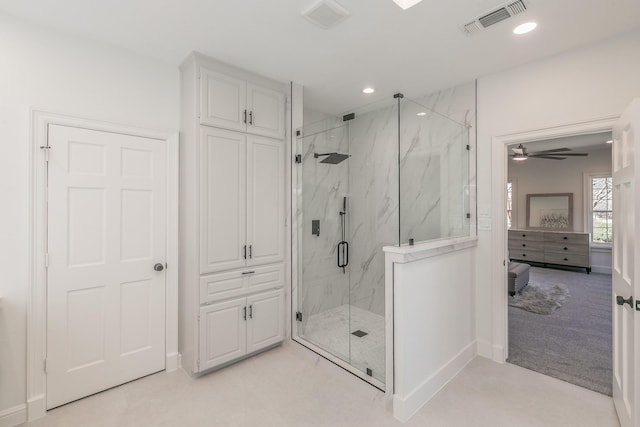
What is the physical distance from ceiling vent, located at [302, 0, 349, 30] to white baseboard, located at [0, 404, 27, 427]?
3.22 meters

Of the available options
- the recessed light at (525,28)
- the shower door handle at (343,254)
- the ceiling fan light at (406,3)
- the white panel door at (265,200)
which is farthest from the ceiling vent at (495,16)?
the shower door handle at (343,254)

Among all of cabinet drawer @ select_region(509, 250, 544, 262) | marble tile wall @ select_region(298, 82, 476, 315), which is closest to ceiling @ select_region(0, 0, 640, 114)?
marble tile wall @ select_region(298, 82, 476, 315)

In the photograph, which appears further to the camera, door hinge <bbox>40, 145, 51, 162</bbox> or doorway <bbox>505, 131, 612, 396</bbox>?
doorway <bbox>505, 131, 612, 396</bbox>

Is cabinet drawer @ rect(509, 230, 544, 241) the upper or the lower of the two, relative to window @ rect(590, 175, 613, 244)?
lower

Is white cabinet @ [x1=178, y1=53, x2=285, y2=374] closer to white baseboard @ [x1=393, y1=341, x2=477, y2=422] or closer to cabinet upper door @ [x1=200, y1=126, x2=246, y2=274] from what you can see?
cabinet upper door @ [x1=200, y1=126, x2=246, y2=274]

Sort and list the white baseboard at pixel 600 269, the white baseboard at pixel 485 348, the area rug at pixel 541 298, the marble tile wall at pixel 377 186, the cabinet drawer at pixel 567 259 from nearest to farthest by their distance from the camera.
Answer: the marble tile wall at pixel 377 186, the white baseboard at pixel 485 348, the area rug at pixel 541 298, the white baseboard at pixel 600 269, the cabinet drawer at pixel 567 259

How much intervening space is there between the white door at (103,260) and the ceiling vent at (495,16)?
2.59 m

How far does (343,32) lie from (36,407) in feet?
11.1

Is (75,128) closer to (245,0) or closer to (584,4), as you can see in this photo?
(245,0)

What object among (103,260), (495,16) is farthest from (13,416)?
(495,16)

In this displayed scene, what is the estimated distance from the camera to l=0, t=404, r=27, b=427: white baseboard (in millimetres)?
1959

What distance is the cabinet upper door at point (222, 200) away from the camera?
2529mm

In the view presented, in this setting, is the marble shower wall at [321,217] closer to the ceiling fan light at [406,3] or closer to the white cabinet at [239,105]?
the white cabinet at [239,105]

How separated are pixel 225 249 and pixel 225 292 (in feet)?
1.24
